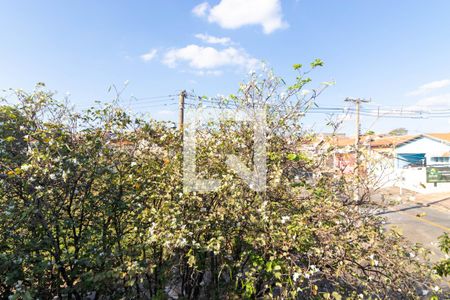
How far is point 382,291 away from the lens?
9.48 ft

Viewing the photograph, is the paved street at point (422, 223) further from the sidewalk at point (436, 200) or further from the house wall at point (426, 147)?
the house wall at point (426, 147)

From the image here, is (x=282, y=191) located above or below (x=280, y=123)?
below

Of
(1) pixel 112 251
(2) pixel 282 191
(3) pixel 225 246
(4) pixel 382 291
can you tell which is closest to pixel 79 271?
(1) pixel 112 251

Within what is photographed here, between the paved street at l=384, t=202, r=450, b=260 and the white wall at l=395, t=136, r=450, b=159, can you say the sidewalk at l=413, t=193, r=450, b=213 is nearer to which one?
the paved street at l=384, t=202, r=450, b=260

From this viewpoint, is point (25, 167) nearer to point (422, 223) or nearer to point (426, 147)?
A: point (422, 223)

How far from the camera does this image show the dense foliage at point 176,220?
2723 mm

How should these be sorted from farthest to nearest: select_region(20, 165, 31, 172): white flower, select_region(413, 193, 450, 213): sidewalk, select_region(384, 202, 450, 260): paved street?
1. select_region(413, 193, 450, 213): sidewalk
2. select_region(384, 202, 450, 260): paved street
3. select_region(20, 165, 31, 172): white flower

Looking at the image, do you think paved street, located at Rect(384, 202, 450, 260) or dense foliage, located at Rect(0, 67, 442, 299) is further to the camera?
paved street, located at Rect(384, 202, 450, 260)

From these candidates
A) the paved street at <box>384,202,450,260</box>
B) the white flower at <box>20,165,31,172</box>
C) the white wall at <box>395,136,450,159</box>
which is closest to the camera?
the white flower at <box>20,165,31,172</box>

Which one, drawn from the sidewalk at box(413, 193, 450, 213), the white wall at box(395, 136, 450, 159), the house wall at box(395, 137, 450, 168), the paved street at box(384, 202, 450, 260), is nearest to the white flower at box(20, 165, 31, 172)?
the paved street at box(384, 202, 450, 260)

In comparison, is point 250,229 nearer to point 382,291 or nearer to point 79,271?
point 382,291

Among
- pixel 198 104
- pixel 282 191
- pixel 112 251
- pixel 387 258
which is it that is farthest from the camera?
pixel 198 104

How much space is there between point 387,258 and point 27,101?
470cm

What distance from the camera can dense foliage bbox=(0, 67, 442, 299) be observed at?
2723 millimetres
